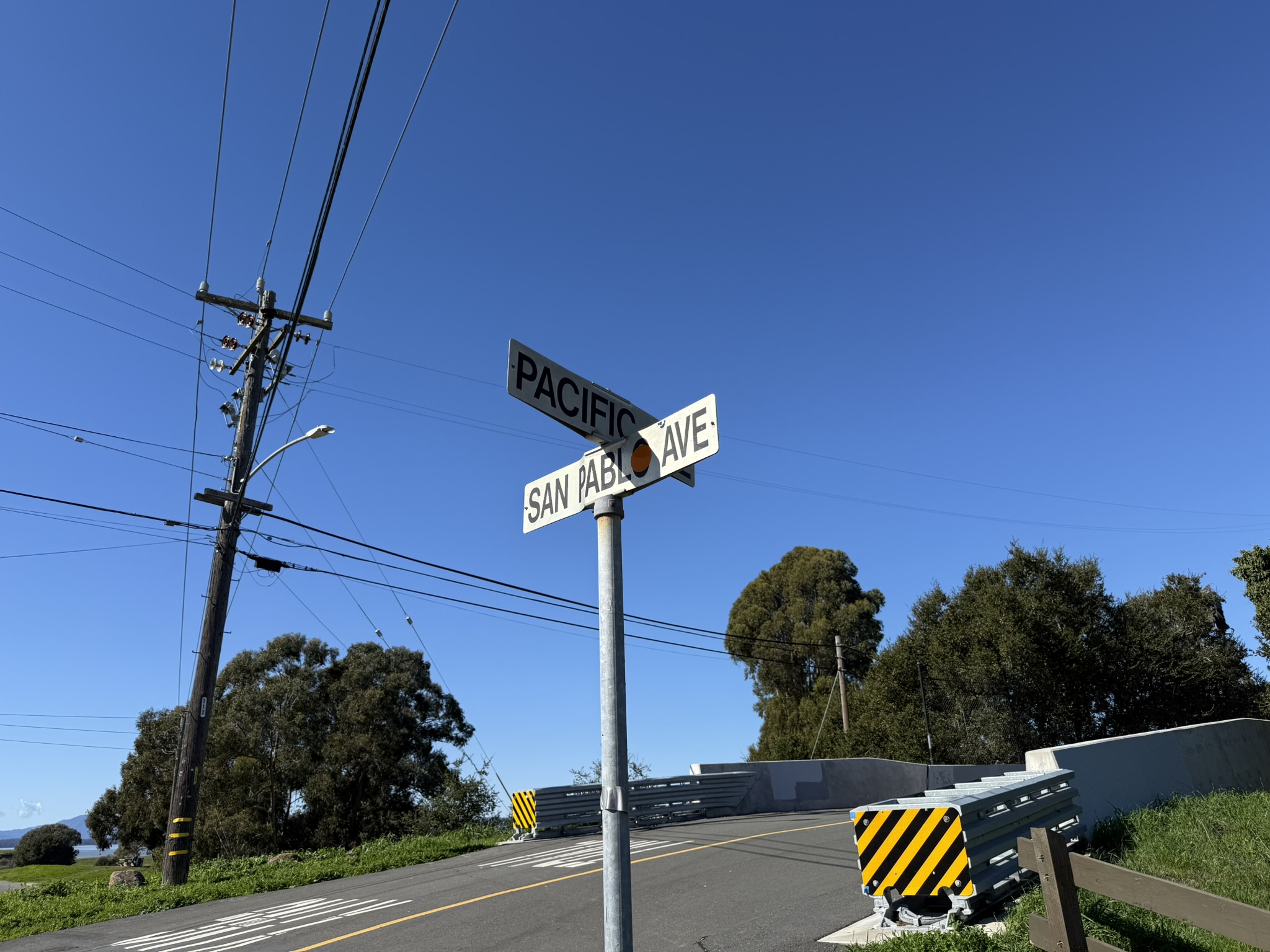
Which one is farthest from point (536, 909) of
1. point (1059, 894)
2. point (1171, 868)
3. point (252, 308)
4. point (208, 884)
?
point (252, 308)

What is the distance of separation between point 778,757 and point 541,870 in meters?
27.9

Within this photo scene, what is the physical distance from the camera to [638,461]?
3453 millimetres

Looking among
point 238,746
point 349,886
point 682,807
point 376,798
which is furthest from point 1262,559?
point 238,746

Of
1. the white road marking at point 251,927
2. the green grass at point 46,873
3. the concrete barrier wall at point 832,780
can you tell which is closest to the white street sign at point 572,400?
the white road marking at point 251,927

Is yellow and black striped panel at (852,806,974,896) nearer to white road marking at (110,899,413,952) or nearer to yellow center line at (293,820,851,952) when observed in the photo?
yellow center line at (293,820,851,952)

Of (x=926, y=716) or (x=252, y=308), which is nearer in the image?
(x=252, y=308)

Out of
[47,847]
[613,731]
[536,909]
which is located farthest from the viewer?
[47,847]

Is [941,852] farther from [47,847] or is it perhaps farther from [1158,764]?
[47,847]

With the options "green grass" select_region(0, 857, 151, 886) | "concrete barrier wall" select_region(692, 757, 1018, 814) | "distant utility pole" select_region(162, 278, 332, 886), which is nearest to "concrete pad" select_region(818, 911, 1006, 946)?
"distant utility pole" select_region(162, 278, 332, 886)

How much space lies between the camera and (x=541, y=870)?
1231 cm

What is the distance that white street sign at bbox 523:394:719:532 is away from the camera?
10.8 feet

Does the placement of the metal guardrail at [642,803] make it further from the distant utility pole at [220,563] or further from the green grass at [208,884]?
the distant utility pole at [220,563]

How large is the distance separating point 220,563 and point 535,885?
30.3 feet

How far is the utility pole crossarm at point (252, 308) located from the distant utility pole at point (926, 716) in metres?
27.4
